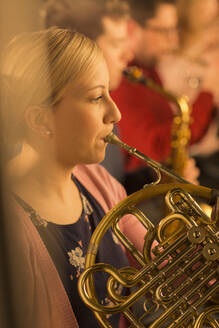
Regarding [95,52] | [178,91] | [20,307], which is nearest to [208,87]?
[178,91]

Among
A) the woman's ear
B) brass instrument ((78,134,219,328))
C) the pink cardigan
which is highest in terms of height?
the woman's ear

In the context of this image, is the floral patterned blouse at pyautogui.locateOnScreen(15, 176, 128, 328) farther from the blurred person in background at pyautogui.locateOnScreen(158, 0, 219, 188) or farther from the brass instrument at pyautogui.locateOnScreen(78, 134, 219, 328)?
the blurred person in background at pyautogui.locateOnScreen(158, 0, 219, 188)

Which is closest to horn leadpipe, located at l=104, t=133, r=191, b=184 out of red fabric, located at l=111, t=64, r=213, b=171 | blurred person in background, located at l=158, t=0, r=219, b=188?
red fabric, located at l=111, t=64, r=213, b=171

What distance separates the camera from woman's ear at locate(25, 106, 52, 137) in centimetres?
46

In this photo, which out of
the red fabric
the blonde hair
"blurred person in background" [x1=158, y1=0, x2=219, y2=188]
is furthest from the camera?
"blurred person in background" [x1=158, y1=0, x2=219, y2=188]

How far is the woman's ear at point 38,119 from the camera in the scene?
461 mm

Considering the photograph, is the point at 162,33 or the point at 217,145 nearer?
the point at 162,33

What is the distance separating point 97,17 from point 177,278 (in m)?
0.38

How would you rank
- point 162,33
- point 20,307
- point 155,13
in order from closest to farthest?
point 20,307 < point 155,13 < point 162,33

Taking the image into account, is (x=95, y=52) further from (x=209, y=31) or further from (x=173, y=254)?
(x=209, y=31)

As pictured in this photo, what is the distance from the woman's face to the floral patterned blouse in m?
0.05

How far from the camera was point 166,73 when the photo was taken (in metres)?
1.34

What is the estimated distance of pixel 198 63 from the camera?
4.80 ft

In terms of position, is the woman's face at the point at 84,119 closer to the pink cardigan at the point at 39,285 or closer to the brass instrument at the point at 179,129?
the pink cardigan at the point at 39,285
